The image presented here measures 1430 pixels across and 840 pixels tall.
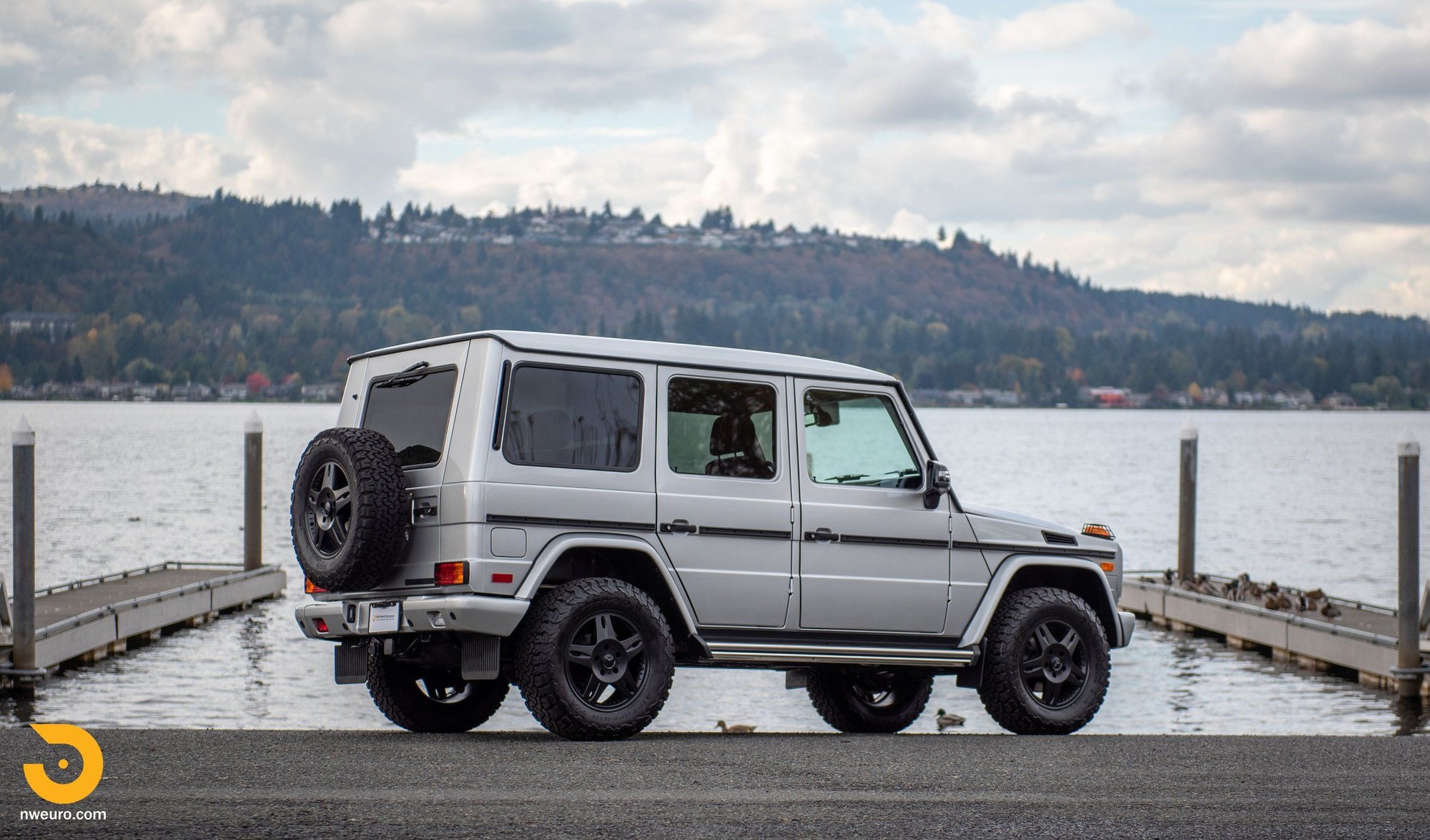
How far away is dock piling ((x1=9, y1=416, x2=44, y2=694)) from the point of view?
56.1 ft

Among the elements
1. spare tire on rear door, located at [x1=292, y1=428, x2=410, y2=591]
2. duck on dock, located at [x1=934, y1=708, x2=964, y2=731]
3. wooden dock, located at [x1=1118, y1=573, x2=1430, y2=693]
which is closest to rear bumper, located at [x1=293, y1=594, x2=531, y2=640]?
spare tire on rear door, located at [x1=292, y1=428, x2=410, y2=591]

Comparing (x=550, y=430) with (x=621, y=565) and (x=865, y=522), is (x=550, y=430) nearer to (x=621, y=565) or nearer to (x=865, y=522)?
(x=621, y=565)

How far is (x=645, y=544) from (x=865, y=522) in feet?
5.08

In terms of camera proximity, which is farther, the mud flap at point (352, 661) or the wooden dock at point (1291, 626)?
the wooden dock at point (1291, 626)

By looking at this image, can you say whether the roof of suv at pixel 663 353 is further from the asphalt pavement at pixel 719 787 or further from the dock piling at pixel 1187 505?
the dock piling at pixel 1187 505

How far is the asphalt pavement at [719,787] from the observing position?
21.0ft

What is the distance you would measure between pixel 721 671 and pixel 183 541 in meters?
29.5

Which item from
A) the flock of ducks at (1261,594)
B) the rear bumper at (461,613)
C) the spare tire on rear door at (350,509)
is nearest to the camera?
the rear bumper at (461,613)

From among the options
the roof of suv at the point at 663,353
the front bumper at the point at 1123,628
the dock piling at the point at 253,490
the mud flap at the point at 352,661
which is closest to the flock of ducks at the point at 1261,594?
the front bumper at the point at 1123,628

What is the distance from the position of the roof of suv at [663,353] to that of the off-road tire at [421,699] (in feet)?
6.40

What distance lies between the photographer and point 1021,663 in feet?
33.6

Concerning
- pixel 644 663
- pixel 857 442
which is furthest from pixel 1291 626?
pixel 644 663

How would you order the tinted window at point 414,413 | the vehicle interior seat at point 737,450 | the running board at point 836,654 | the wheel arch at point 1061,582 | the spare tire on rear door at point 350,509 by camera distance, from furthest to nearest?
the wheel arch at point 1061,582, the vehicle interior seat at point 737,450, the running board at point 836,654, the tinted window at point 414,413, the spare tire on rear door at point 350,509

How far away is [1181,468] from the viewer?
26.8 metres
